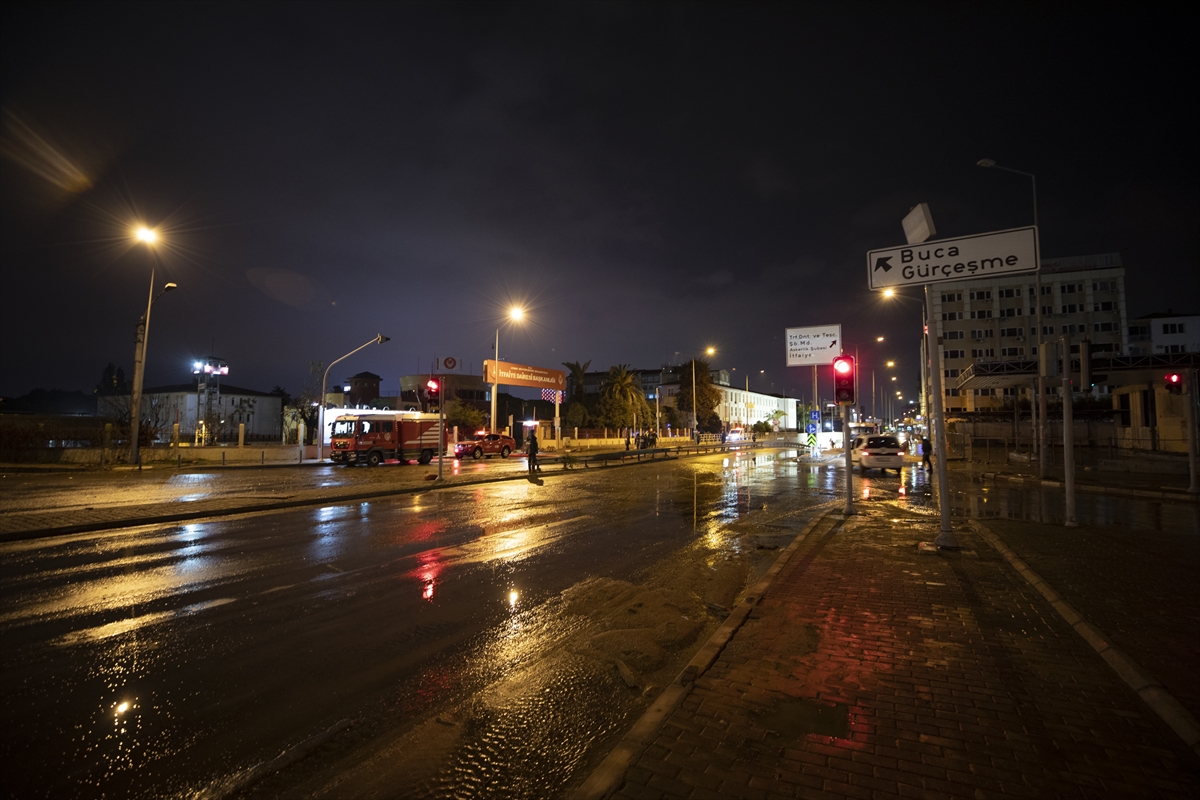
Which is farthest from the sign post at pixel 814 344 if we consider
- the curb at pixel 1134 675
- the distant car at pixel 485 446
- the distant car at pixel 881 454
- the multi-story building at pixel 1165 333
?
the multi-story building at pixel 1165 333

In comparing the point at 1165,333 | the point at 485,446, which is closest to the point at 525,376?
the point at 485,446

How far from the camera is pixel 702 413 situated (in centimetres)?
8344

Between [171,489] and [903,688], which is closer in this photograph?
[903,688]

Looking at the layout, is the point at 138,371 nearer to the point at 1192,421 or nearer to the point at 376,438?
the point at 376,438

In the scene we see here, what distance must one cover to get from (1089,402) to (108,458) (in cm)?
7135

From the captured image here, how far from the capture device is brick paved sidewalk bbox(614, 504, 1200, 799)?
298 centimetres

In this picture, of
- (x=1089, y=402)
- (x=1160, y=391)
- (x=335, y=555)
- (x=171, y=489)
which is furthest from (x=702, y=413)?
(x=335, y=555)

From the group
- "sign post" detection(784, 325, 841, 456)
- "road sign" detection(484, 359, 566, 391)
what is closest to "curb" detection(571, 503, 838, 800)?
"sign post" detection(784, 325, 841, 456)

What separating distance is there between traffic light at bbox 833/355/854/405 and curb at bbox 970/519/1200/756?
5999 mm

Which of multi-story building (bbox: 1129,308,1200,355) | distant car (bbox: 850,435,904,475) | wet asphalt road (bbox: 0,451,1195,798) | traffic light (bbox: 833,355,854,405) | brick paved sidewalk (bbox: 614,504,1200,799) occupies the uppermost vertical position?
multi-story building (bbox: 1129,308,1200,355)

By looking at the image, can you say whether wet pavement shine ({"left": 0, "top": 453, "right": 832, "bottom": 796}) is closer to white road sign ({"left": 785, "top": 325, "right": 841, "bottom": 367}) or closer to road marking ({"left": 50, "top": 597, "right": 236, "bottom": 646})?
road marking ({"left": 50, "top": 597, "right": 236, "bottom": 646})

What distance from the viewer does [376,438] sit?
3162 centimetres

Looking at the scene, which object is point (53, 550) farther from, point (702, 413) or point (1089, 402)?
point (702, 413)

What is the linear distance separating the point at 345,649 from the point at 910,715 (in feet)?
14.6
